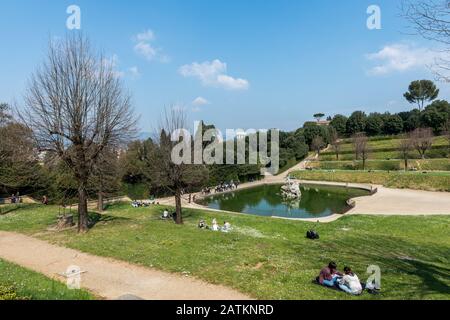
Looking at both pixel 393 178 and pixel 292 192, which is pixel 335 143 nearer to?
pixel 393 178

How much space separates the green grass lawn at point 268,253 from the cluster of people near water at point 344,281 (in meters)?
0.26

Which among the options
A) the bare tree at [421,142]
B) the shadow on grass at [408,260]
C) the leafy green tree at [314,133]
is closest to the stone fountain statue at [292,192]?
the shadow on grass at [408,260]

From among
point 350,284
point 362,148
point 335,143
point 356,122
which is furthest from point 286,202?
point 356,122

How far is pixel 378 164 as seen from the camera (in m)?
68.4

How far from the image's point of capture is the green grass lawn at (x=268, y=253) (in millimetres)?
9961

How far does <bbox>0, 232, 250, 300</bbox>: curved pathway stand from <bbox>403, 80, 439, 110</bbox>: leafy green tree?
118532mm

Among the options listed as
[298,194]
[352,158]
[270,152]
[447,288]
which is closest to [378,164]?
[352,158]

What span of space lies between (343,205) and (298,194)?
7.80 metres

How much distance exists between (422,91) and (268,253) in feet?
376

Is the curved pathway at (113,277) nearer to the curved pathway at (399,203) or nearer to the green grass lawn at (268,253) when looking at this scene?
the green grass lawn at (268,253)

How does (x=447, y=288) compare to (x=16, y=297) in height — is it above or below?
below

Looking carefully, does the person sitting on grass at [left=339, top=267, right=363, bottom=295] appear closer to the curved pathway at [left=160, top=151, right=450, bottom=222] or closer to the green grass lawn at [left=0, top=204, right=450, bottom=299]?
the green grass lawn at [left=0, top=204, right=450, bottom=299]

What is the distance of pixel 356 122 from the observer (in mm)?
102438
